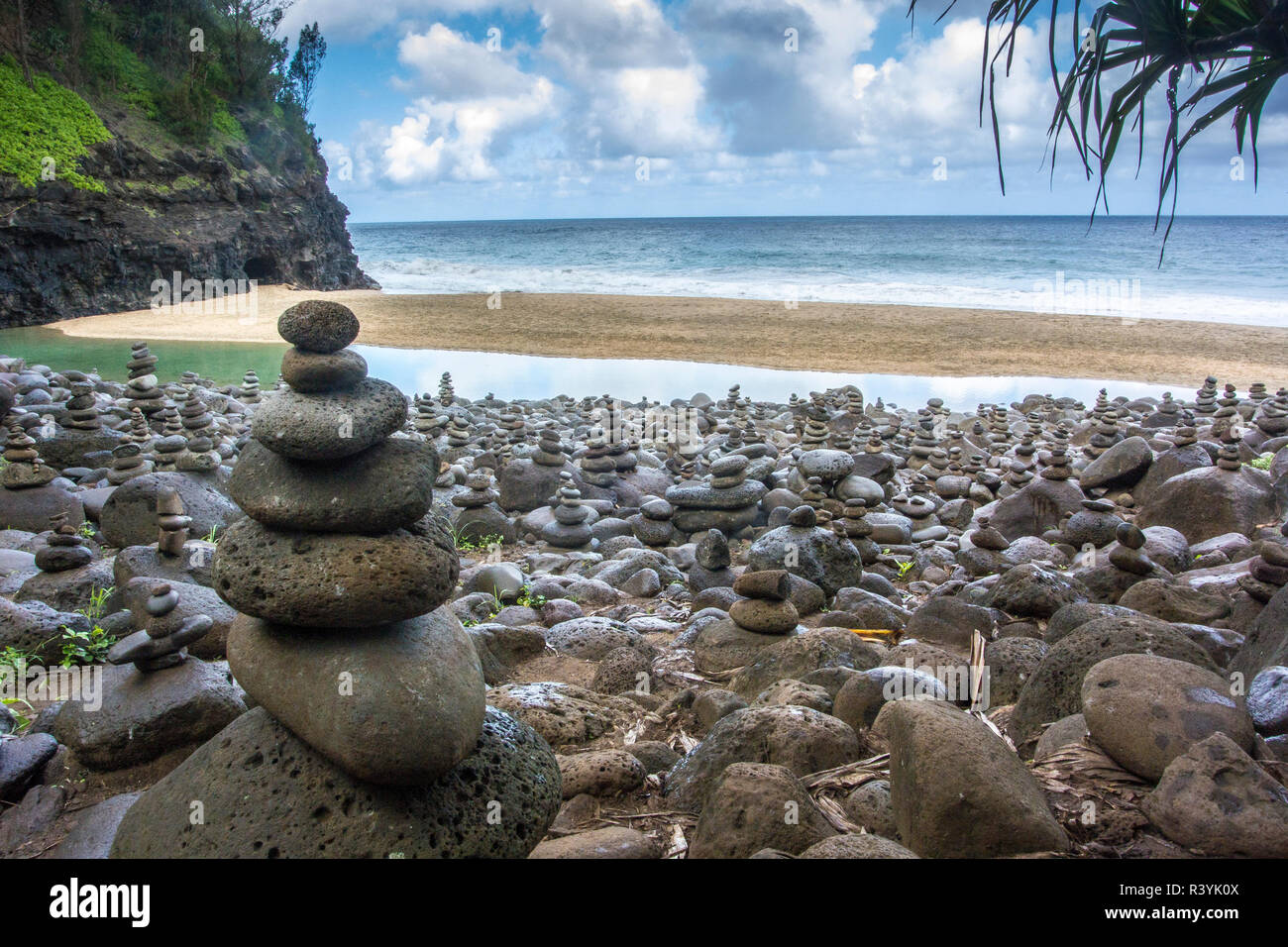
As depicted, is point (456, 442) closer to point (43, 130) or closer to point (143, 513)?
point (143, 513)

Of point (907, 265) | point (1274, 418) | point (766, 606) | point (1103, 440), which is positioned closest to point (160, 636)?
point (766, 606)

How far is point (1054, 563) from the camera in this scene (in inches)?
250

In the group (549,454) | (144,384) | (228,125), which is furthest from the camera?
(228,125)

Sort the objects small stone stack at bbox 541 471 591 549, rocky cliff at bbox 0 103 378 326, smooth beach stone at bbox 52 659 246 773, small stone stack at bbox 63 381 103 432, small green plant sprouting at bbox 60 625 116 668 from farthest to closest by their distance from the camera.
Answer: rocky cliff at bbox 0 103 378 326 < small stone stack at bbox 63 381 103 432 < small stone stack at bbox 541 471 591 549 < small green plant sprouting at bbox 60 625 116 668 < smooth beach stone at bbox 52 659 246 773

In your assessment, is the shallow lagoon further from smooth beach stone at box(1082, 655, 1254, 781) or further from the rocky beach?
smooth beach stone at box(1082, 655, 1254, 781)

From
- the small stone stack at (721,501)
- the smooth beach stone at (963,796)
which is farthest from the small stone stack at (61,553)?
the small stone stack at (721,501)

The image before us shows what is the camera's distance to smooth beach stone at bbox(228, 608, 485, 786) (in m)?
2.40

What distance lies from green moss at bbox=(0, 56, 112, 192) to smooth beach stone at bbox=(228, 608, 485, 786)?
26.7m

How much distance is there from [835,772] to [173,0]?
37.6 metres

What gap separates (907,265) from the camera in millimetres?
44656

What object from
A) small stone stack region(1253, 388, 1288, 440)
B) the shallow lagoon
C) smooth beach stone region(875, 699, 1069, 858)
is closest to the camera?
smooth beach stone region(875, 699, 1069, 858)

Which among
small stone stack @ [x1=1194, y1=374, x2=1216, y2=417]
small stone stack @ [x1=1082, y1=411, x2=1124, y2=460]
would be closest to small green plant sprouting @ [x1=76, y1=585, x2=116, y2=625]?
small stone stack @ [x1=1082, y1=411, x2=1124, y2=460]

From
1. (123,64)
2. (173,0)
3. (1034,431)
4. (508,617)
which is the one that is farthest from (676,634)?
(173,0)

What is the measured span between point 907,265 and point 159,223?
1329 inches
